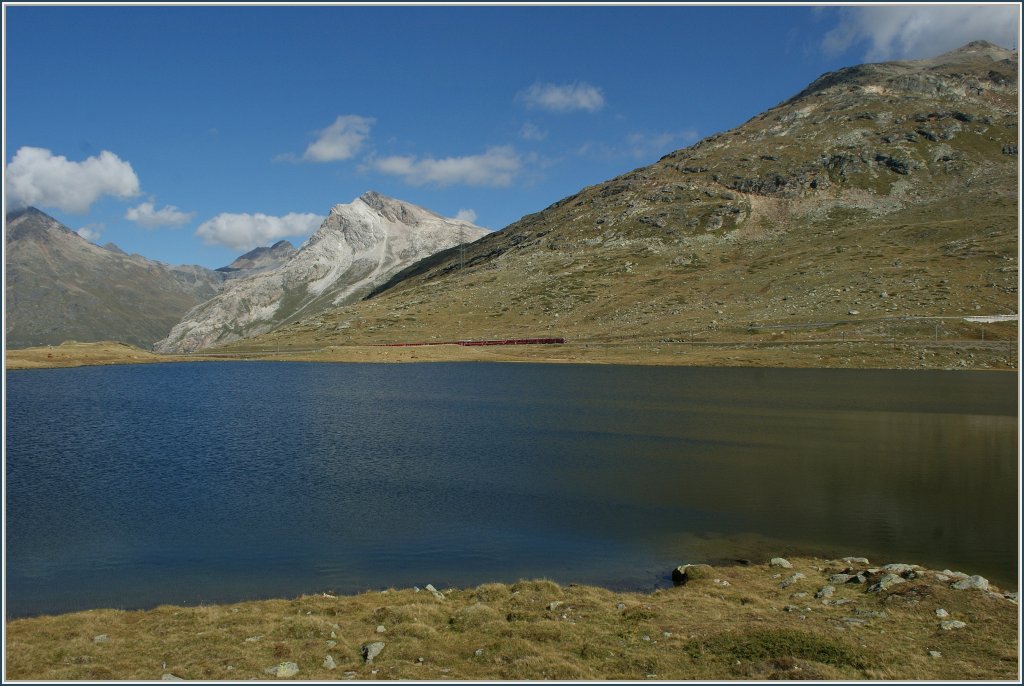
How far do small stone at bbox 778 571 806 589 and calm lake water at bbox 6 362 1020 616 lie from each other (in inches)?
186

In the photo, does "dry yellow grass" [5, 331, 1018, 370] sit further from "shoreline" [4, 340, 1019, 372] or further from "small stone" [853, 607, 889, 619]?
"small stone" [853, 607, 889, 619]

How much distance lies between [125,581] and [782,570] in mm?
28205

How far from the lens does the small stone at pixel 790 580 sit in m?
Result: 28.7

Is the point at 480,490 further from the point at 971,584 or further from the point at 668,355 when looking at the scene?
the point at 668,355

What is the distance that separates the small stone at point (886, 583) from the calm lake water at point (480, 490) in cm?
750

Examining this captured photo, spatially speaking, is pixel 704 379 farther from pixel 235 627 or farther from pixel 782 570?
pixel 235 627

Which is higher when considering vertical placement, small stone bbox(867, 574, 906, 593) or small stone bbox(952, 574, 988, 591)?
small stone bbox(952, 574, 988, 591)

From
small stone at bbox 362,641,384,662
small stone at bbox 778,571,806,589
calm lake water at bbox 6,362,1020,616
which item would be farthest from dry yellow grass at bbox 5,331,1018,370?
small stone at bbox 362,641,384,662

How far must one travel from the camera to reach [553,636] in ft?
74.7

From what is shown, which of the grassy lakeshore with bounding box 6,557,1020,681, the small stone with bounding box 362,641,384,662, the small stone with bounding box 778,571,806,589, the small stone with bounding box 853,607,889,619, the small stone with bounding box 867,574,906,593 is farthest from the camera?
the small stone with bounding box 778,571,806,589

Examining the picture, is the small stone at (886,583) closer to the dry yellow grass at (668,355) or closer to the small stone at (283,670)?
the small stone at (283,670)

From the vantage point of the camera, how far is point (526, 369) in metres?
144

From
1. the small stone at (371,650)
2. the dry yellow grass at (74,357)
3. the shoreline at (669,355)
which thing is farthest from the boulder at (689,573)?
the dry yellow grass at (74,357)

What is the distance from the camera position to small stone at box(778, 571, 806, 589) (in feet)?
94.3
